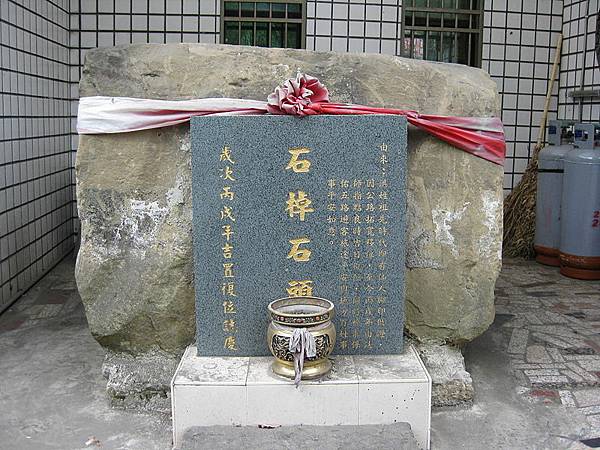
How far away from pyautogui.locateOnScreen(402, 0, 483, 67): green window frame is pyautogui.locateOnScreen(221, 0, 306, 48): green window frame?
45.8 inches

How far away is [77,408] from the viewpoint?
14.0 feet

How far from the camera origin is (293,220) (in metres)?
4.09

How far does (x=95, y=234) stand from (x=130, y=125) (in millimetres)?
683

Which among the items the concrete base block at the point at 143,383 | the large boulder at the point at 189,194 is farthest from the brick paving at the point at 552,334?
the concrete base block at the point at 143,383

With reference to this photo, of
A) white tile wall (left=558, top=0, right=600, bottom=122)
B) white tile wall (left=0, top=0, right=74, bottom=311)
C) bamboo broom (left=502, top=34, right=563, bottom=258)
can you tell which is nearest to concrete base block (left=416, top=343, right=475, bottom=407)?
white tile wall (left=0, top=0, right=74, bottom=311)

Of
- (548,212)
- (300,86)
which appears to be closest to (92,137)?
(300,86)

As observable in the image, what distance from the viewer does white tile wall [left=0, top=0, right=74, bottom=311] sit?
6.08 metres

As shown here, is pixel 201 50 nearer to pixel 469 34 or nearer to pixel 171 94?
pixel 171 94

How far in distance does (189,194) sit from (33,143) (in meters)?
3.09

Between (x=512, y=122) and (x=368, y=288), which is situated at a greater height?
(x=512, y=122)

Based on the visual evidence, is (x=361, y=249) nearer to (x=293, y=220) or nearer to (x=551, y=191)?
(x=293, y=220)

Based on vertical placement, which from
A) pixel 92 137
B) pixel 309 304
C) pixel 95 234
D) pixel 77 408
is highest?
pixel 92 137

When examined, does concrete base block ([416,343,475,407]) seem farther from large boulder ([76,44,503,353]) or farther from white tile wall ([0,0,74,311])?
white tile wall ([0,0,74,311])

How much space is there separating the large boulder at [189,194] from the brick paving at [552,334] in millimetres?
635
